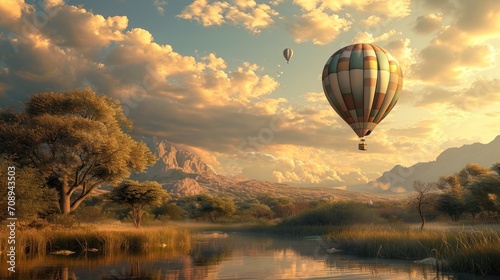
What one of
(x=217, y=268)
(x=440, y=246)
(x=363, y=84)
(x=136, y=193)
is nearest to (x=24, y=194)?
(x=136, y=193)

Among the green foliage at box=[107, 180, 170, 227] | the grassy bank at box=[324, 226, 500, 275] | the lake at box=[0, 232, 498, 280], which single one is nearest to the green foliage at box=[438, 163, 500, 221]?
the grassy bank at box=[324, 226, 500, 275]

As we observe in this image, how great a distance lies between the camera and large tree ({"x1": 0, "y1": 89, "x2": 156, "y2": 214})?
4084 centimetres

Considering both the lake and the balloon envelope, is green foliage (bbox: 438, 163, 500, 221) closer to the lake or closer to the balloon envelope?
the balloon envelope

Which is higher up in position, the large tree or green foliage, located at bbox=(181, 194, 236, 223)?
the large tree

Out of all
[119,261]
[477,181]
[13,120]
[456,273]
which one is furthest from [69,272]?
[477,181]

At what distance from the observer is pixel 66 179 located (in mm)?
42312

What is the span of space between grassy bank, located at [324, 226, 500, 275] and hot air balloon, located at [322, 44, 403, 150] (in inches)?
383

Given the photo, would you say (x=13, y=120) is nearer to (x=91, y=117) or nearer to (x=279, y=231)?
(x=91, y=117)

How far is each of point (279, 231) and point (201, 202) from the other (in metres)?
48.1

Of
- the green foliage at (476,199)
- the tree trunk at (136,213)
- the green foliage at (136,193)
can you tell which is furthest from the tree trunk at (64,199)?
the green foliage at (476,199)

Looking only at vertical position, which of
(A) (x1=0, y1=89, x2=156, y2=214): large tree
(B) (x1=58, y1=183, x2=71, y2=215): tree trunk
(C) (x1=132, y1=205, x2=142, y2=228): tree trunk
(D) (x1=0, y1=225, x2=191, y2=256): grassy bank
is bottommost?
(D) (x1=0, y1=225, x2=191, y2=256): grassy bank

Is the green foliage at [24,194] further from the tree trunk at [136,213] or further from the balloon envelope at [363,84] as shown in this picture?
the balloon envelope at [363,84]

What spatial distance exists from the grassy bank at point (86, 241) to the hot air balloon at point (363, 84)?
1870 cm

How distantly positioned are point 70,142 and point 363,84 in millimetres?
27307
